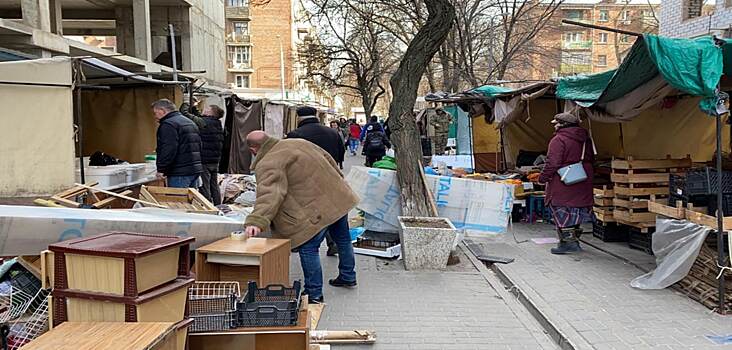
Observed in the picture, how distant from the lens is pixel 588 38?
2103 inches

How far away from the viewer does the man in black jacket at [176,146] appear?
717 centimetres

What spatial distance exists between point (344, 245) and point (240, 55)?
5490cm

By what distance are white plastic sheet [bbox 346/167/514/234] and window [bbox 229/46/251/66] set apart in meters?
51.9

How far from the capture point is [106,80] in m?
10.1

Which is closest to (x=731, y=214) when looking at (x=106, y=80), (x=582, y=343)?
(x=582, y=343)

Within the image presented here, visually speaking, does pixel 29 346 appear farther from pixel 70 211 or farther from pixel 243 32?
pixel 243 32

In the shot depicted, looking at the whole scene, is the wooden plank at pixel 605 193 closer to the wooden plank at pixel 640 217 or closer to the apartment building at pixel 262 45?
the wooden plank at pixel 640 217

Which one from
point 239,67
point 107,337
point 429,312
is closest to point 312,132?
point 429,312

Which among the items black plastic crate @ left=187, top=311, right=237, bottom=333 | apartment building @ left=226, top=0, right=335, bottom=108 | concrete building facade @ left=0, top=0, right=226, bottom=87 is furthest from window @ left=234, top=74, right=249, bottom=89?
black plastic crate @ left=187, top=311, right=237, bottom=333

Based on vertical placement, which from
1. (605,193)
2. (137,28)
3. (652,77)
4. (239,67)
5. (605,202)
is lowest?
(605,202)

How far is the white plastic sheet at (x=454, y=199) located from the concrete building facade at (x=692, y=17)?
8.88m

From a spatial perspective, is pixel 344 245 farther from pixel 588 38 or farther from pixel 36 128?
pixel 588 38

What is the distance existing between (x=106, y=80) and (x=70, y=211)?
23.1ft

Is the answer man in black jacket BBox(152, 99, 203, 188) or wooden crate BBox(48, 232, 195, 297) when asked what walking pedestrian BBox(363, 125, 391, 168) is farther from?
wooden crate BBox(48, 232, 195, 297)
